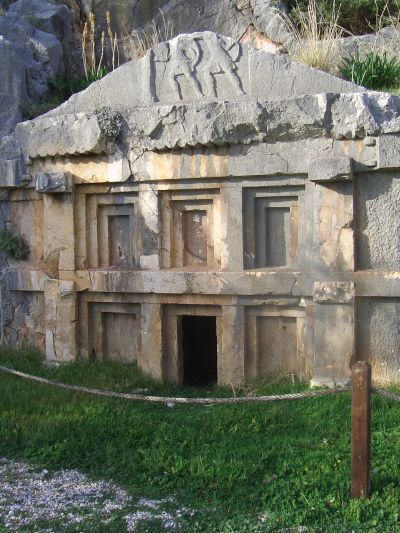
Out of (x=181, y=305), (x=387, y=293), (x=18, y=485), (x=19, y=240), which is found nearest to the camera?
(x=18, y=485)

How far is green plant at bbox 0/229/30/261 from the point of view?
8.13 metres

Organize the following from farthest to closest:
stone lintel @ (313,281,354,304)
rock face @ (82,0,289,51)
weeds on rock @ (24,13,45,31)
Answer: rock face @ (82,0,289,51) → weeds on rock @ (24,13,45,31) → stone lintel @ (313,281,354,304)

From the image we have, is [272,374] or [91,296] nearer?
[272,374]

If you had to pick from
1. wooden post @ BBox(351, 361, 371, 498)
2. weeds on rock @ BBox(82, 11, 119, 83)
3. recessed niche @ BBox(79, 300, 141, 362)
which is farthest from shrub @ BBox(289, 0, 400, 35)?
wooden post @ BBox(351, 361, 371, 498)

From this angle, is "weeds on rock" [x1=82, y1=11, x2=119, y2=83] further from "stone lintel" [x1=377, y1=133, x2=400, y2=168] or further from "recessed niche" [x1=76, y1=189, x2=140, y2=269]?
"stone lintel" [x1=377, y1=133, x2=400, y2=168]

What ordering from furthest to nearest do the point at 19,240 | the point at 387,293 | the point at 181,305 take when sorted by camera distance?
→ the point at 19,240
the point at 181,305
the point at 387,293

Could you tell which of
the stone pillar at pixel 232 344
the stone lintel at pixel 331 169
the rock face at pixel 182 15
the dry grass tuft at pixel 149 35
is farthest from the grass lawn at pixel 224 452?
the rock face at pixel 182 15

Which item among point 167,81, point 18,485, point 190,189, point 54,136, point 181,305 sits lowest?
point 18,485

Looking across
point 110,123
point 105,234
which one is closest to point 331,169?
point 110,123

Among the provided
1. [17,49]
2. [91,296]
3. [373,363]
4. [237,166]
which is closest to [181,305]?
[91,296]

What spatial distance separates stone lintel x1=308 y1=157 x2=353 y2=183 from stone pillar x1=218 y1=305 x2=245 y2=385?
63.0 inches

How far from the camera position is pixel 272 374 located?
277 inches

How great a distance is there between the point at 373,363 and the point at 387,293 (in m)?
0.73

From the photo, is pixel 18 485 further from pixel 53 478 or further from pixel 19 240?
pixel 19 240
